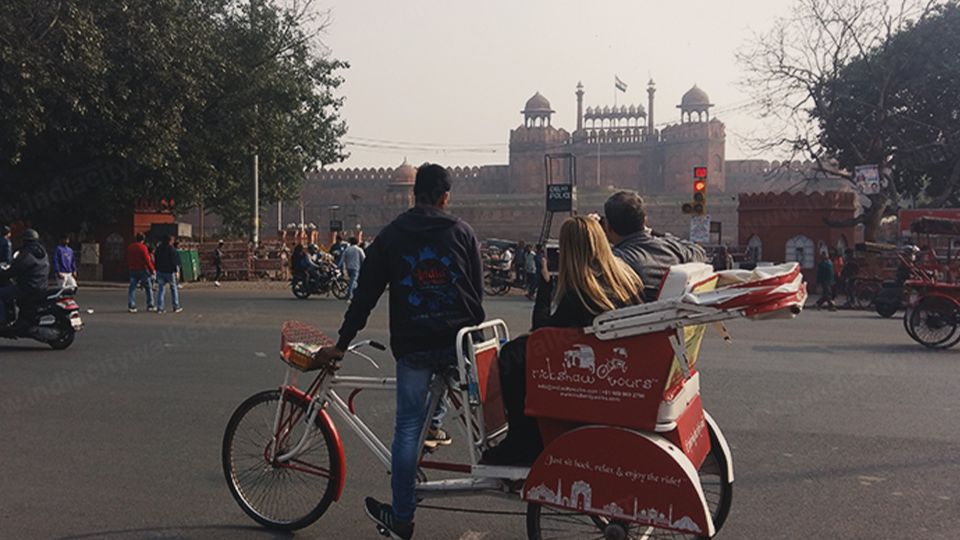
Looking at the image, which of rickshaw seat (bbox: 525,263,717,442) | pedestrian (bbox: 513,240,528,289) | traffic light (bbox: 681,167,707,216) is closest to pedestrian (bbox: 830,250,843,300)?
traffic light (bbox: 681,167,707,216)

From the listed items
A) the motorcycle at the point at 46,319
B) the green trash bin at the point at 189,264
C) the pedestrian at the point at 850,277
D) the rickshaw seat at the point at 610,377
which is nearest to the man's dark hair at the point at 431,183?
the rickshaw seat at the point at 610,377

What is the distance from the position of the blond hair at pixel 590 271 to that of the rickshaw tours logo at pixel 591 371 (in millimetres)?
187

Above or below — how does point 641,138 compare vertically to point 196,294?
above

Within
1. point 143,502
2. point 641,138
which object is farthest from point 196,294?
point 641,138

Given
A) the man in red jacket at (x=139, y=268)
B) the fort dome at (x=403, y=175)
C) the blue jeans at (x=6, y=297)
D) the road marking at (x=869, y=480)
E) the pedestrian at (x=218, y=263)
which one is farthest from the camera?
the fort dome at (x=403, y=175)

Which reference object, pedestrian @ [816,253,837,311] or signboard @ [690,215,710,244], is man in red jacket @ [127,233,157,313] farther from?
pedestrian @ [816,253,837,311]

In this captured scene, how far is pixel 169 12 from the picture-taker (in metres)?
24.8

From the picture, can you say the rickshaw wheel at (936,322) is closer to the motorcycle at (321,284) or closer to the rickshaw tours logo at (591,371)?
the rickshaw tours logo at (591,371)

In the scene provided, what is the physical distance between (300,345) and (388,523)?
0.93m

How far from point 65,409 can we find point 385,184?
58704 mm

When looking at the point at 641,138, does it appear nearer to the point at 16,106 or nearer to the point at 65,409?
the point at 16,106

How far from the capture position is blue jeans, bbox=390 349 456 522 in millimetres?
3846

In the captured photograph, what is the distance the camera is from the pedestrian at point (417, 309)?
386 centimetres

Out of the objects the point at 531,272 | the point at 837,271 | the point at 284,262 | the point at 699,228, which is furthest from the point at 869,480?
the point at 284,262
